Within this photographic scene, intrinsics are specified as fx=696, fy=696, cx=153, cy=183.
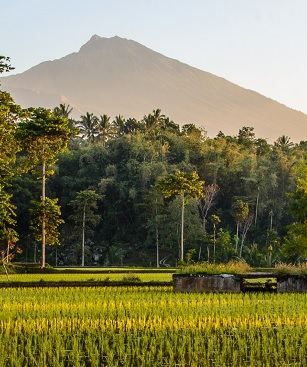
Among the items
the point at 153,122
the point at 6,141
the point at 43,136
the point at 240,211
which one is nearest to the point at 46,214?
the point at 43,136

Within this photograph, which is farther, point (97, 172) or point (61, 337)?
point (97, 172)

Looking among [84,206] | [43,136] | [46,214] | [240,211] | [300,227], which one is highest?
[43,136]

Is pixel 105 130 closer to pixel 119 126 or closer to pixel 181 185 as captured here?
pixel 119 126

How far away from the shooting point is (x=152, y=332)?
40.5 ft

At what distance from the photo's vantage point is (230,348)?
1087 centimetres

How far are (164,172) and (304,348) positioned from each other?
224ft

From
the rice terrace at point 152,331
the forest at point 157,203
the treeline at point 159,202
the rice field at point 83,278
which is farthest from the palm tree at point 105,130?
the rice terrace at point 152,331

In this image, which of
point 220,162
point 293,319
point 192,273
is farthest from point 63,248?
point 293,319

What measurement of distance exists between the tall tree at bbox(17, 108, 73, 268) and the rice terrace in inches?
1190

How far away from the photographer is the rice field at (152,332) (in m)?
10.2

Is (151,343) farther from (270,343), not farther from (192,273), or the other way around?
(192,273)

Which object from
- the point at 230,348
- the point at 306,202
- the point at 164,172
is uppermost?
the point at 164,172

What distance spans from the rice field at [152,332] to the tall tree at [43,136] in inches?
1202

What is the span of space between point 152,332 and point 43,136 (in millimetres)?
37239
